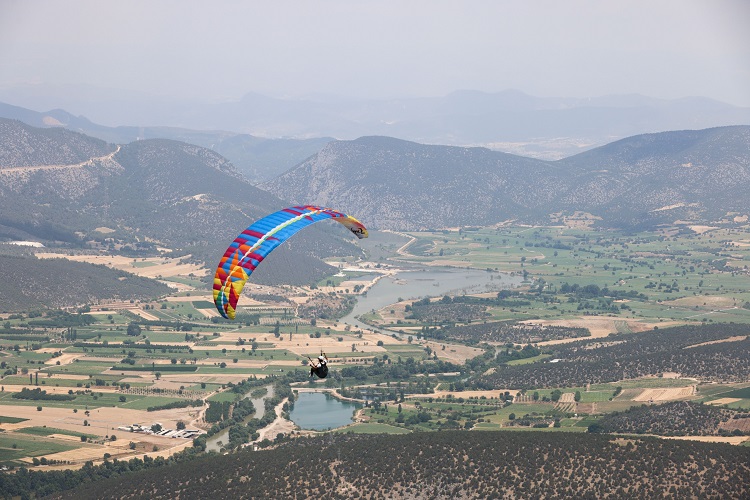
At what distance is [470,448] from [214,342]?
212 ft

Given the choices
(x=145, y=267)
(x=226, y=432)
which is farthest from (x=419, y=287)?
(x=226, y=432)

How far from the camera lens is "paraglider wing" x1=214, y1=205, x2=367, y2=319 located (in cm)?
6419

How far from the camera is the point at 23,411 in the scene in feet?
383

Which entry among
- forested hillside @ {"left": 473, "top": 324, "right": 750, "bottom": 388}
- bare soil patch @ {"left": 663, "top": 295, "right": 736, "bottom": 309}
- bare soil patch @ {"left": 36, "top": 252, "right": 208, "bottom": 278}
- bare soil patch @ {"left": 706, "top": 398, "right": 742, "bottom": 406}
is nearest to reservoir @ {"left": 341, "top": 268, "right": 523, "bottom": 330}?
bare soil patch @ {"left": 663, "top": 295, "right": 736, "bottom": 309}

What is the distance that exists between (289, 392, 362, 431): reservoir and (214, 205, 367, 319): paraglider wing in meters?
42.1

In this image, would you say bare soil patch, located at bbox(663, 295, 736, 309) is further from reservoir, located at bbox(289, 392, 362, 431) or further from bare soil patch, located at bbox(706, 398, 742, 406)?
reservoir, located at bbox(289, 392, 362, 431)

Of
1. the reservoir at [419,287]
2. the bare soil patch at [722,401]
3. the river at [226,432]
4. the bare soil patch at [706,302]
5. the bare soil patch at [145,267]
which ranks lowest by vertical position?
the river at [226,432]

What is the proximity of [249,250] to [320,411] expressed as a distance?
53.4 metres

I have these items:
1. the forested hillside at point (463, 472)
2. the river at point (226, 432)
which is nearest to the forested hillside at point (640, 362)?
the river at point (226, 432)

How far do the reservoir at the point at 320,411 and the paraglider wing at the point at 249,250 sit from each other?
138ft

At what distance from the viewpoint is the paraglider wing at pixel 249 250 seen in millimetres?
64188

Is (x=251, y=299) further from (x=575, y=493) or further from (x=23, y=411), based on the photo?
(x=575, y=493)

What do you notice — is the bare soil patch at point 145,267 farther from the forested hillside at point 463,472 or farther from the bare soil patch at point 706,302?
the forested hillside at point 463,472

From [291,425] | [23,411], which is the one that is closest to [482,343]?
[291,425]
